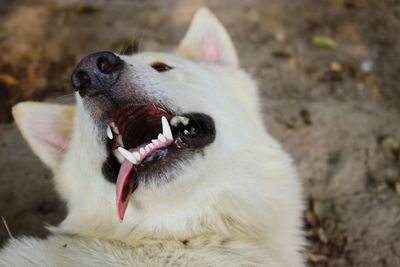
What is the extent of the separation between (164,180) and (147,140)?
0.97 ft

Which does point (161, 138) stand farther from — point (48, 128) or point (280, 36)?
point (280, 36)

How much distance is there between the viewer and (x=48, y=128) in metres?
3.63

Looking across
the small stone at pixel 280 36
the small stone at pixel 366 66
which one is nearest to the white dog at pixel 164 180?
the small stone at pixel 366 66

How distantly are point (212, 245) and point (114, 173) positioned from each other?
2.33ft

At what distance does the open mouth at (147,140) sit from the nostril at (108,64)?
0.76 ft

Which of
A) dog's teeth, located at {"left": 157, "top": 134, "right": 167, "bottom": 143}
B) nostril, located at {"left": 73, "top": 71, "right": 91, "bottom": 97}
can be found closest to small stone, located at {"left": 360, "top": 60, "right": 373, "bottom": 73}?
dog's teeth, located at {"left": 157, "top": 134, "right": 167, "bottom": 143}

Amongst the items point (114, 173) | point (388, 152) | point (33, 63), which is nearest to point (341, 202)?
point (388, 152)

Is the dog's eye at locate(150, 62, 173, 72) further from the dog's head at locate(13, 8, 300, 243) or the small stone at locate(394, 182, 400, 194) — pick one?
the small stone at locate(394, 182, 400, 194)

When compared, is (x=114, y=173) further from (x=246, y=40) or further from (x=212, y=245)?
(x=246, y=40)

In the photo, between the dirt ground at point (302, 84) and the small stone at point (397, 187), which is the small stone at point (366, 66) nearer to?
the dirt ground at point (302, 84)

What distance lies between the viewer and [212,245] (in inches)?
115

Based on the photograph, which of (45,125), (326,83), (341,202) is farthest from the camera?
(326,83)

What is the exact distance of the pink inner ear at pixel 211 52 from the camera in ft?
13.2

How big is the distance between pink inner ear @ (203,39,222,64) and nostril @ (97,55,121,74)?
1.30 metres
